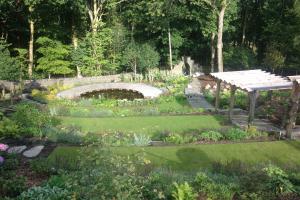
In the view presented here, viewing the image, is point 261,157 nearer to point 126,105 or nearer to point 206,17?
point 126,105

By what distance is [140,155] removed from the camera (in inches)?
388

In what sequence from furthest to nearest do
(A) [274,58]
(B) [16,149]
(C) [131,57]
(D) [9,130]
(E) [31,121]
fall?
(C) [131,57] < (A) [274,58] < (E) [31,121] < (D) [9,130] < (B) [16,149]

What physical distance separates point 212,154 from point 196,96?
10.8 metres

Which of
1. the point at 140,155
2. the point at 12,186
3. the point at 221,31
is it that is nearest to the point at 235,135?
the point at 140,155

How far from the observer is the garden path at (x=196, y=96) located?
21688mm

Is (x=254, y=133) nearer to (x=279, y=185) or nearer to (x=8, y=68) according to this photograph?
(x=279, y=185)

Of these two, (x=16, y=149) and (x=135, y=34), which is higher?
(x=135, y=34)

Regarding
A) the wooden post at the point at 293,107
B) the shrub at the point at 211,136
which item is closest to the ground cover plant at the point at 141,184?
the shrub at the point at 211,136

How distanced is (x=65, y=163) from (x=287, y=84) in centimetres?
1004

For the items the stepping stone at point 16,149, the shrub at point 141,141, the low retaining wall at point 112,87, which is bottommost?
the stepping stone at point 16,149

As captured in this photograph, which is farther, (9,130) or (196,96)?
(196,96)

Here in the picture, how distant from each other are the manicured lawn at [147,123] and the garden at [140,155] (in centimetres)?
5

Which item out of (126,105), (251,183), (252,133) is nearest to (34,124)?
(126,105)

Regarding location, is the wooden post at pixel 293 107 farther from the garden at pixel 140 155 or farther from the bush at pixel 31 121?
the bush at pixel 31 121
